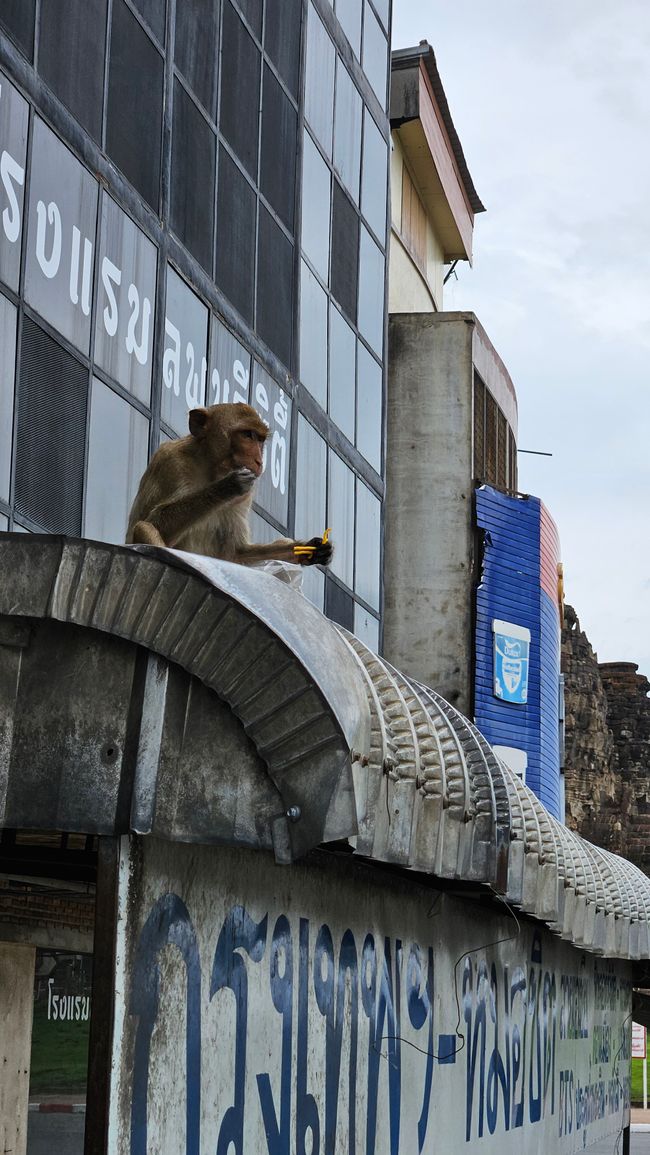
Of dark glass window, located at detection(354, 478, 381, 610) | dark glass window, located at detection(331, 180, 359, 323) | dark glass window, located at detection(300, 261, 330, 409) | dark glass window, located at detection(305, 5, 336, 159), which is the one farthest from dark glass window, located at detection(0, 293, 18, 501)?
dark glass window, located at detection(354, 478, 381, 610)

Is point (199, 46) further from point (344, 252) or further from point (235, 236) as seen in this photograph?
point (344, 252)

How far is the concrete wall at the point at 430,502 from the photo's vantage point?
2625cm

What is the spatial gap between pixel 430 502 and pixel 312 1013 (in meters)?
21.9

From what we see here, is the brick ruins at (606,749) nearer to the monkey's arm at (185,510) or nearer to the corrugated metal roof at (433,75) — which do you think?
the corrugated metal roof at (433,75)

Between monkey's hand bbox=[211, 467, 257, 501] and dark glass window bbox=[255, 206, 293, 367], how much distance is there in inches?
437

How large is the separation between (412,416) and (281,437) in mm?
10424

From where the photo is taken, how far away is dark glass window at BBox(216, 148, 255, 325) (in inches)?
601

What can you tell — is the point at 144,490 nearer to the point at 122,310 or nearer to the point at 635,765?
the point at 122,310

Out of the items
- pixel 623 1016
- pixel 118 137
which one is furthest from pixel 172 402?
pixel 623 1016

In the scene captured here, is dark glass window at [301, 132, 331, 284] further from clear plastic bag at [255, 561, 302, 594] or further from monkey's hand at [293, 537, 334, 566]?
clear plastic bag at [255, 561, 302, 594]

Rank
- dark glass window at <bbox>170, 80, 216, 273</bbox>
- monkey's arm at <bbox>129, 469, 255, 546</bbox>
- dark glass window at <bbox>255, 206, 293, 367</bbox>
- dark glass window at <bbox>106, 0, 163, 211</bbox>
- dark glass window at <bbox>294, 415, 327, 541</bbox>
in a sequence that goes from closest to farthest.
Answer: monkey's arm at <bbox>129, 469, 255, 546</bbox> < dark glass window at <bbox>106, 0, 163, 211</bbox> < dark glass window at <bbox>170, 80, 216, 273</bbox> < dark glass window at <bbox>255, 206, 293, 367</bbox> < dark glass window at <bbox>294, 415, 327, 541</bbox>

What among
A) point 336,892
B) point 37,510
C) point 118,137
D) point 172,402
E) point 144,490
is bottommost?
point 336,892

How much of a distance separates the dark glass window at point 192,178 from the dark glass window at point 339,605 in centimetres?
504

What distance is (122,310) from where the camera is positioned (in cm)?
1288
